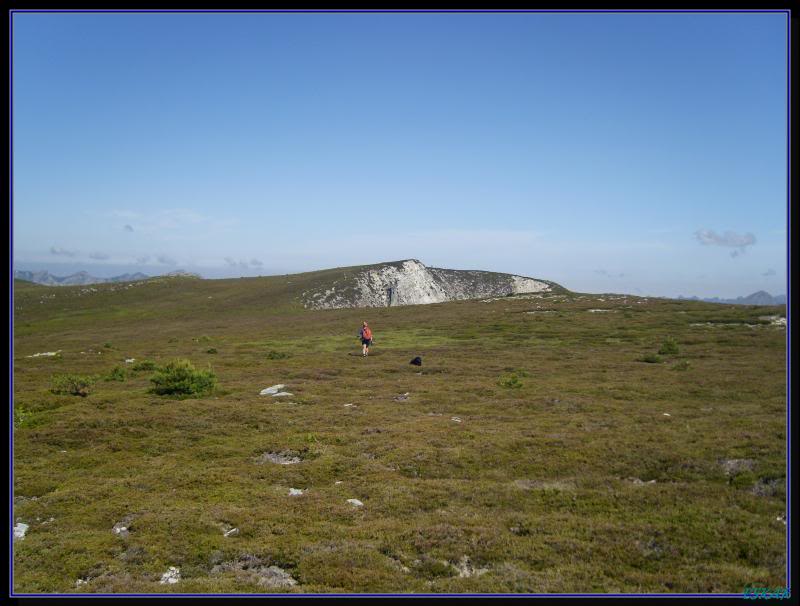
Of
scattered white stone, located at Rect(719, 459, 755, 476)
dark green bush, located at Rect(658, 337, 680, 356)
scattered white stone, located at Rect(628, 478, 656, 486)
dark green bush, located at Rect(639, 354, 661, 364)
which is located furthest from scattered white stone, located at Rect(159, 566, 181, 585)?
dark green bush, located at Rect(658, 337, 680, 356)

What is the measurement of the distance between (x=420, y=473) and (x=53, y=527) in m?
9.77

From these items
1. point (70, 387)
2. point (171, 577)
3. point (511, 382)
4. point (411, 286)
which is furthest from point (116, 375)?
point (411, 286)

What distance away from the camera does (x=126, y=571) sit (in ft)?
29.9

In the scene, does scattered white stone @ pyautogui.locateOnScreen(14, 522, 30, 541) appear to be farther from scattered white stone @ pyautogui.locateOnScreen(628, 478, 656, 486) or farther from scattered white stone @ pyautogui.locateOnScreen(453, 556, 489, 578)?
scattered white stone @ pyautogui.locateOnScreen(628, 478, 656, 486)

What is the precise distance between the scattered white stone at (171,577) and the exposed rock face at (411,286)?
99.2 meters

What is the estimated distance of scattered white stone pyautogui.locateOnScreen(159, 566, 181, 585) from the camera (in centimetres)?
886

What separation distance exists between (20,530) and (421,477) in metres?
10.5

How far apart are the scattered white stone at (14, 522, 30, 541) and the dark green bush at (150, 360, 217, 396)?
14.5 metres

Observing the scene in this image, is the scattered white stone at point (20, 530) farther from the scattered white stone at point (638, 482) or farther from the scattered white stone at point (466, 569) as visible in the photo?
the scattered white stone at point (638, 482)

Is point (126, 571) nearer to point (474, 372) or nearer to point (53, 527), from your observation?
point (53, 527)

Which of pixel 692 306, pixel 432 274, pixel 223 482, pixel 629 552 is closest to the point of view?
pixel 629 552

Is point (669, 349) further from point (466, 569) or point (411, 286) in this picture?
point (411, 286)

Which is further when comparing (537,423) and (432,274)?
(432,274)
